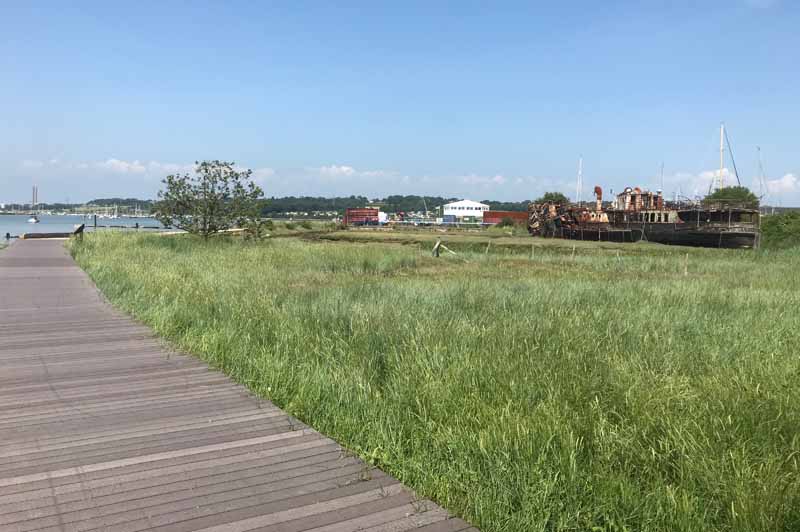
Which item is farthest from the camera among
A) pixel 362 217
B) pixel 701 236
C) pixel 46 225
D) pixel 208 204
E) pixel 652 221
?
pixel 362 217

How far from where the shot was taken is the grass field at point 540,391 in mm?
3754

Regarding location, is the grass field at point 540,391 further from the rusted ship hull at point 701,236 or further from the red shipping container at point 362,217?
the red shipping container at point 362,217

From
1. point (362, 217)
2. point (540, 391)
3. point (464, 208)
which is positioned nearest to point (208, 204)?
point (540, 391)

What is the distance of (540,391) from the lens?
554 cm

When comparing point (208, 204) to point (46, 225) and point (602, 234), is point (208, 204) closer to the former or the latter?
point (602, 234)

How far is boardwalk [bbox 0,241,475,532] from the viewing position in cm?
338

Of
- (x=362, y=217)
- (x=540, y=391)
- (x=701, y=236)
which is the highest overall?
(x=362, y=217)

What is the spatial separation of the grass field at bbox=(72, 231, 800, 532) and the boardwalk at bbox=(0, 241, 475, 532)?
38 centimetres

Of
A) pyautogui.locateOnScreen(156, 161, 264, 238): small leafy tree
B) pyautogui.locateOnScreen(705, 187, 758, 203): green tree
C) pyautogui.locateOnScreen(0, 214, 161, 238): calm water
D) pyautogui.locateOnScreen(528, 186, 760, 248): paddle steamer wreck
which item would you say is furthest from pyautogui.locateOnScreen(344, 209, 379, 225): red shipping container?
pyautogui.locateOnScreen(156, 161, 264, 238): small leafy tree

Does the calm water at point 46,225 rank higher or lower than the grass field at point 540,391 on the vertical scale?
lower

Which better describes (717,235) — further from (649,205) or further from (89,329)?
(89,329)

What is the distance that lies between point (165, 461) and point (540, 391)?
10.5 ft

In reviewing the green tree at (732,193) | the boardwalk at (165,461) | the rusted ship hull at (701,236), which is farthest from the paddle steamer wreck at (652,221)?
the boardwalk at (165,461)

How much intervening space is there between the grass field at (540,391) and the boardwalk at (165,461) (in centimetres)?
38
